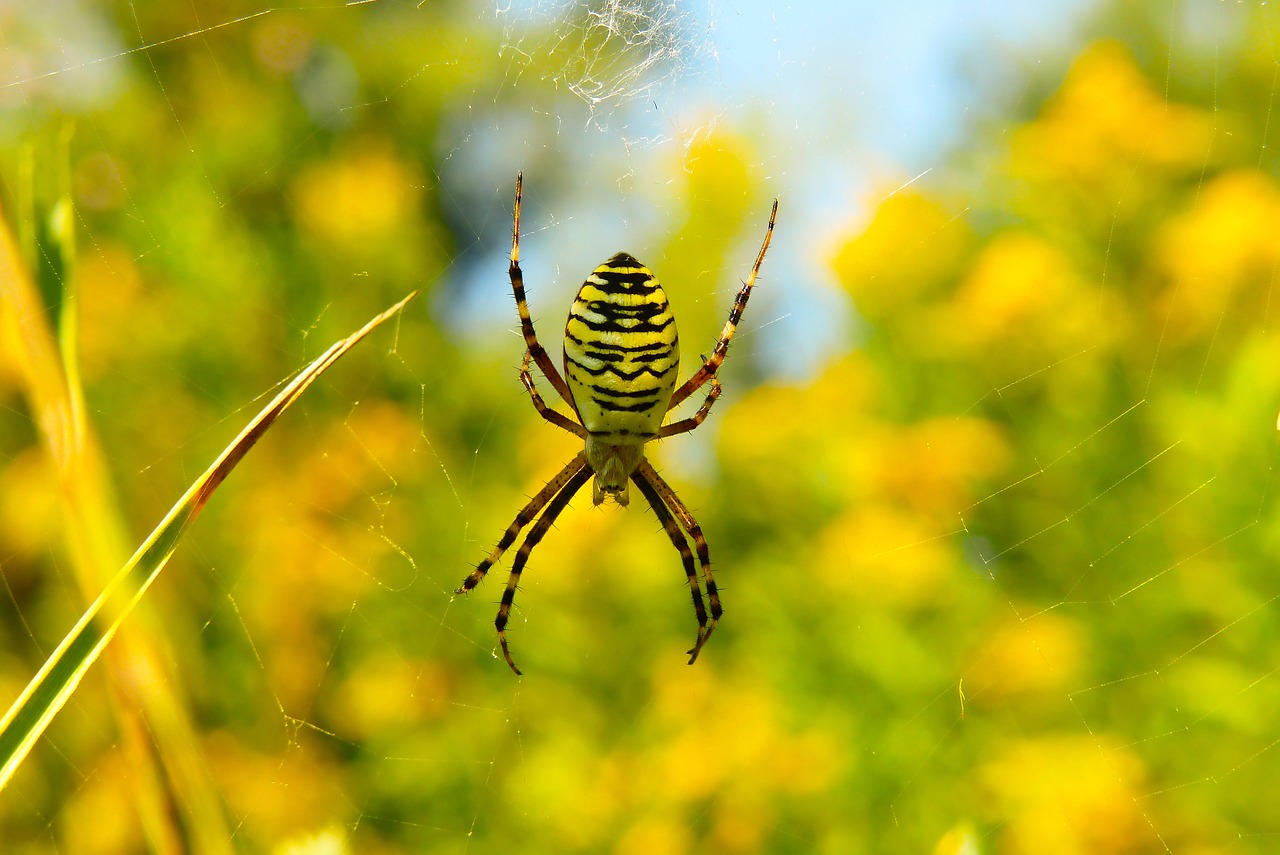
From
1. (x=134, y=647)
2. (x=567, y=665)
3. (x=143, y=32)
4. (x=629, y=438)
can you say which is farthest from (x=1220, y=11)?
(x=143, y=32)

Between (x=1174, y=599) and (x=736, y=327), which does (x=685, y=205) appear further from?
(x=1174, y=599)

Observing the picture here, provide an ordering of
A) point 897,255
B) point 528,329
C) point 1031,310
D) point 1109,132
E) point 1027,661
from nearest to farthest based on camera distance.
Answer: point 528,329 → point 1027,661 → point 1031,310 → point 1109,132 → point 897,255

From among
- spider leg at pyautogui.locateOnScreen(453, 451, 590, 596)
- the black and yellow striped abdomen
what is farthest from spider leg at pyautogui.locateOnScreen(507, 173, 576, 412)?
spider leg at pyautogui.locateOnScreen(453, 451, 590, 596)

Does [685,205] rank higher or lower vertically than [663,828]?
higher

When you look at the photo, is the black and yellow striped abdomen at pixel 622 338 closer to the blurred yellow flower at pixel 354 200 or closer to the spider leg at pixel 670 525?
the spider leg at pixel 670 525

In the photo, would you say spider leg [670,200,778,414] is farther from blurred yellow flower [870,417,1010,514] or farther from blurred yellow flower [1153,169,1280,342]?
blurred yellow flower [1153,169,1280,342]

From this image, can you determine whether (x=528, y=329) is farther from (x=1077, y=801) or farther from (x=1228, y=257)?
(x=1228, y=257)

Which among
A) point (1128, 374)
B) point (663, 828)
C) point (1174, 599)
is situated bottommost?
point (663, 828)


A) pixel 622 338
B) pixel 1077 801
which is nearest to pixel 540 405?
pixel 622 338
